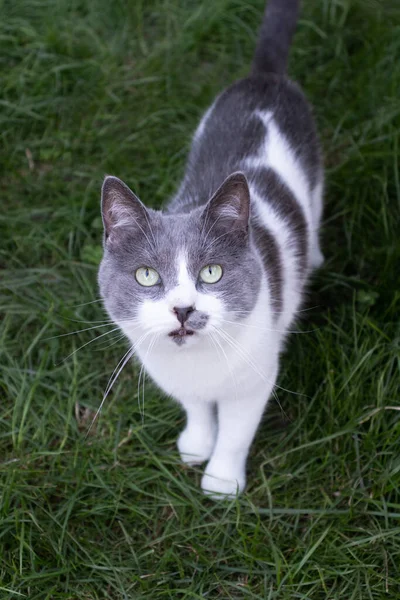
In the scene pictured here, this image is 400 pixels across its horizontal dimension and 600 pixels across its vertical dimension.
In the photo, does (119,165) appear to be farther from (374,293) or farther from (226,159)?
(374,293)

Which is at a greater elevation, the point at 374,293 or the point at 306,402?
the point at 374,293

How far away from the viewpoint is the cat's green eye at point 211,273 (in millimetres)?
1820

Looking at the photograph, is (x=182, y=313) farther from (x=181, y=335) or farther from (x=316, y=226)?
(x=316, y=226)

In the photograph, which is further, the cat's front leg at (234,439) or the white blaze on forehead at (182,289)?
the cat's front leg at (234,439)

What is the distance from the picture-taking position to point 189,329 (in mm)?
1716

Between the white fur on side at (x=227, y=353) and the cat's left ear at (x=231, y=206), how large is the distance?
0.53ft

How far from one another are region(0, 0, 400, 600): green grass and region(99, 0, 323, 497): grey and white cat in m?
0.19

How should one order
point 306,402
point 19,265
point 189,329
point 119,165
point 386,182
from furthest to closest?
point 119,165 → point 19,265 → point 386,182 → point 306,402 → point 189,329

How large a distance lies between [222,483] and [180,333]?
851mm

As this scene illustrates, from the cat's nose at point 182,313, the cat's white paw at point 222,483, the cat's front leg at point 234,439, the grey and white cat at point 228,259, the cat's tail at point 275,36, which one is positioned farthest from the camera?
the cat's tail at point 275,36

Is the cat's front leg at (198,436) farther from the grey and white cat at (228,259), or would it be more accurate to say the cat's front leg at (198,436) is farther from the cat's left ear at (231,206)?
the cat's left ear at (231,206)

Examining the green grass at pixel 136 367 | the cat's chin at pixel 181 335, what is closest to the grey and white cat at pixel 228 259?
the cat's chin at pixel 181 335

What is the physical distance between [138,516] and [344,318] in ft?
3.54

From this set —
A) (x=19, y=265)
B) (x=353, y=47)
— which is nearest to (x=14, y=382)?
(x=19, y=265)
